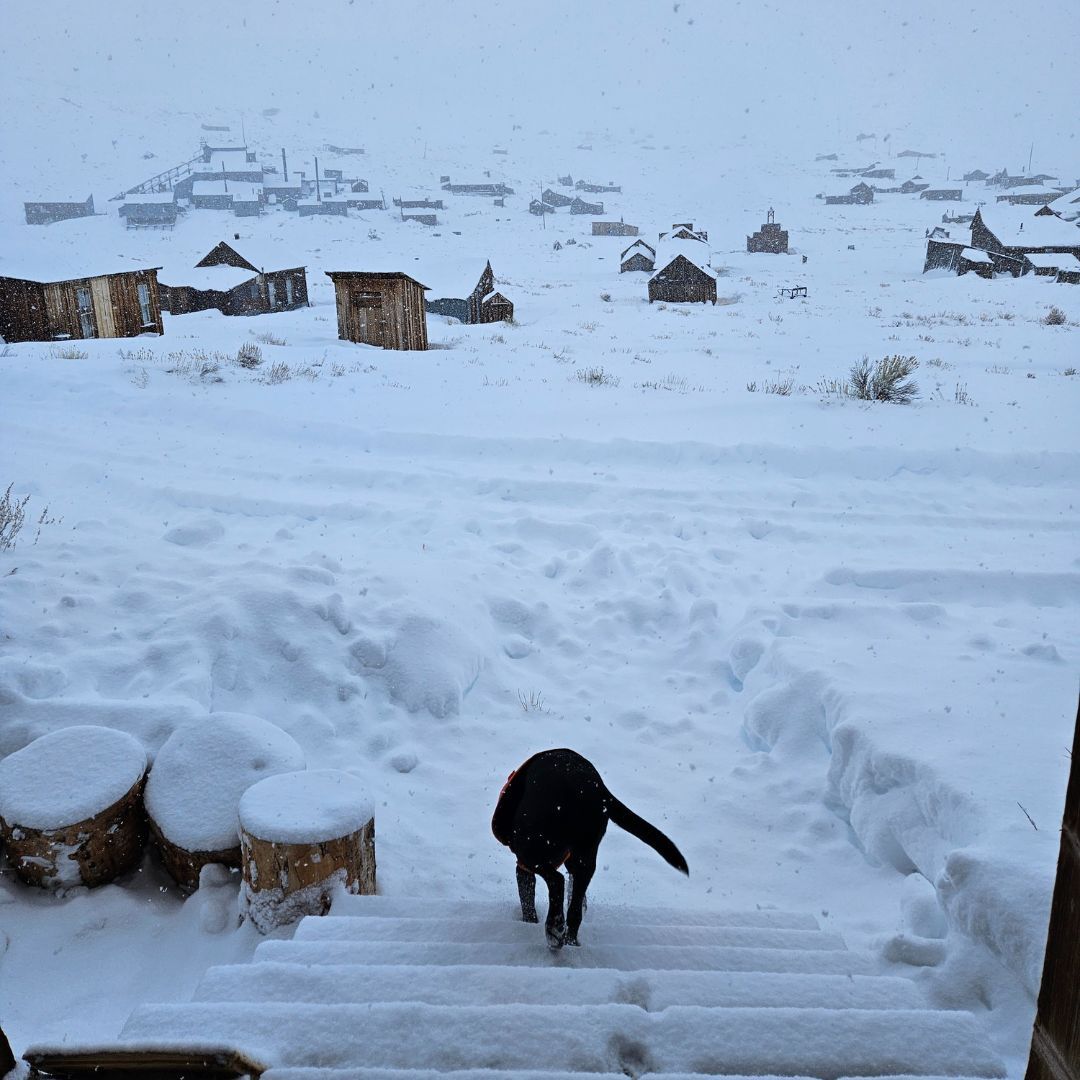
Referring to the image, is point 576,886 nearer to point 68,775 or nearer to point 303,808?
point 303,808

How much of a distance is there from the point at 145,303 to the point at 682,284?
23.6 meters

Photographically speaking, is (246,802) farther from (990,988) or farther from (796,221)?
(796,221)

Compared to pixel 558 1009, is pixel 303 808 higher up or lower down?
lower down

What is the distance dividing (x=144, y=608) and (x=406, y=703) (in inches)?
86.9

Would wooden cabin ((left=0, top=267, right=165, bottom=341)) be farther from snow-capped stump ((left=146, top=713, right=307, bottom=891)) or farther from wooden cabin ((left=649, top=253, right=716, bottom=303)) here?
snow-capped stump ((left=146, top=713, right=307, bottom=891))

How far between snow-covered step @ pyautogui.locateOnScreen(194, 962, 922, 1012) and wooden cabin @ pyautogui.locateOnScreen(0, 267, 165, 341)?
2803 centimetres

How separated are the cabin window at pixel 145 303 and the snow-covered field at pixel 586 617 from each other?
13.4 m

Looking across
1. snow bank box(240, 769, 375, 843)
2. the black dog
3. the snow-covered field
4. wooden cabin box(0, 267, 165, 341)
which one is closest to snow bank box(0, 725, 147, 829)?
the snow-covered field

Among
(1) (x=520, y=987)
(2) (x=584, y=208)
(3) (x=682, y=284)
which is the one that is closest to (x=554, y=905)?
(1) (x=520, y=987)

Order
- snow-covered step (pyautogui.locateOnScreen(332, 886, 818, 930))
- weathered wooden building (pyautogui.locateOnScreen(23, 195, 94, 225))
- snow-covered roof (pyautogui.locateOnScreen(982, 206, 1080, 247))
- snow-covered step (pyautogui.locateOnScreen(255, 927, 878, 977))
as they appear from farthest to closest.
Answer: weathered wooden building (pyautogui.locateOnScreen(23, 195, 94, 225)) → snow-covered roof (pyautogui.locateOnScreen(982, 206, 1080, 247)) → snow-covered step (pyautogui.locateOnScreen(332, 886, 818, 930)) → snow-covered step (pyautogui.locateOnScreen(255, 927, 878, 977))

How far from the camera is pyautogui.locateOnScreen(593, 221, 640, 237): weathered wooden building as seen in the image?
74.9 metres

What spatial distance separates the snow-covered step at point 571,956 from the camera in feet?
8.98

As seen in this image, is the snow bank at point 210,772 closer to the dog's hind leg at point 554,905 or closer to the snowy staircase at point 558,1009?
the snowy staircase at point 558,1009

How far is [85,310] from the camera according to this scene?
26.7 meters
